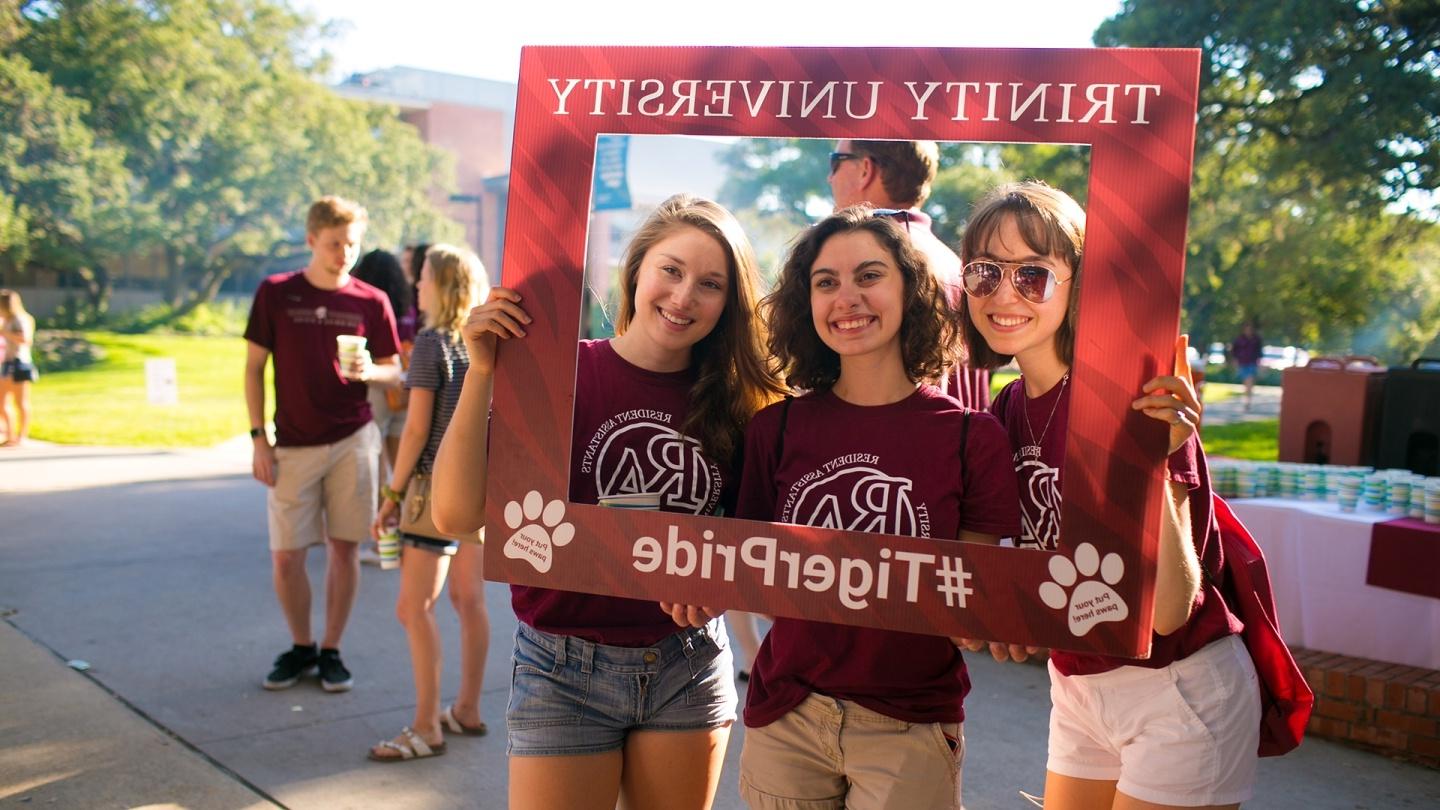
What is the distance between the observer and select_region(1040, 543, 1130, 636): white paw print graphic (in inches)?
68.1

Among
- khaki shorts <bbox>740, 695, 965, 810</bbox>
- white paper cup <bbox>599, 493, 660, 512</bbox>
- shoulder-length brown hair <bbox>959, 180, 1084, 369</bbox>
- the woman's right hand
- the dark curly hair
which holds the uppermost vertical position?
the dark curly hair

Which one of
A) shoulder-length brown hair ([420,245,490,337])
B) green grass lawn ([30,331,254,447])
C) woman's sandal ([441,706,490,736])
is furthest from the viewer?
green grass lawn ([30,331,254,447])

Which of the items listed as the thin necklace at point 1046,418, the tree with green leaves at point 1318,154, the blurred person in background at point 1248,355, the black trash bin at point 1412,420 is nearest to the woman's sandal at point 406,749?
the thin necklace at point 1046,418

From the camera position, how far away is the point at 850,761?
6.73ft

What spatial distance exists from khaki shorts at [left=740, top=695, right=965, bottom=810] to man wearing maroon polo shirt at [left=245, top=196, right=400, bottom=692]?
3.34 meters

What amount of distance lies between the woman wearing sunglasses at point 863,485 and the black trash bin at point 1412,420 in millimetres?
4508

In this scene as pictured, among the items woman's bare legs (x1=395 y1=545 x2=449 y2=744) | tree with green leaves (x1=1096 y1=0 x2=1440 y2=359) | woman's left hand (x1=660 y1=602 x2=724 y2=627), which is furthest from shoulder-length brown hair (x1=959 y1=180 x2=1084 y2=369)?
tree with green leaves (x1=1096 y1=0 x2=1440 y2=359)

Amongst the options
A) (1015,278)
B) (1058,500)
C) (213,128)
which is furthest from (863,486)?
(213,128)

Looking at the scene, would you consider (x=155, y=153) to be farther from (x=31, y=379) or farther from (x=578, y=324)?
(x=578, y=324)

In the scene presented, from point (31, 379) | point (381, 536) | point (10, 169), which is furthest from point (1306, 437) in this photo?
point (10, 169)

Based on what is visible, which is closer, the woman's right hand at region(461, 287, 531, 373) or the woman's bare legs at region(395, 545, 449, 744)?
the woman's right hand at region(461, 287, 531, 373)

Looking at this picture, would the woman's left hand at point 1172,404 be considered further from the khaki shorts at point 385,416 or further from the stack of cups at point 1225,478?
the khaki shorts at point 385,416

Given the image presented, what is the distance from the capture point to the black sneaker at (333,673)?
4.92m

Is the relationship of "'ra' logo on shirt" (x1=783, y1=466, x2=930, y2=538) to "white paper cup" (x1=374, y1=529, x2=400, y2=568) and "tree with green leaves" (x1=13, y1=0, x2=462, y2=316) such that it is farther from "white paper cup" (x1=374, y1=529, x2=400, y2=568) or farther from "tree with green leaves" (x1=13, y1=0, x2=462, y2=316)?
"tree with green leaves" (x1=13, y1=0, x2=462, y2=316)
